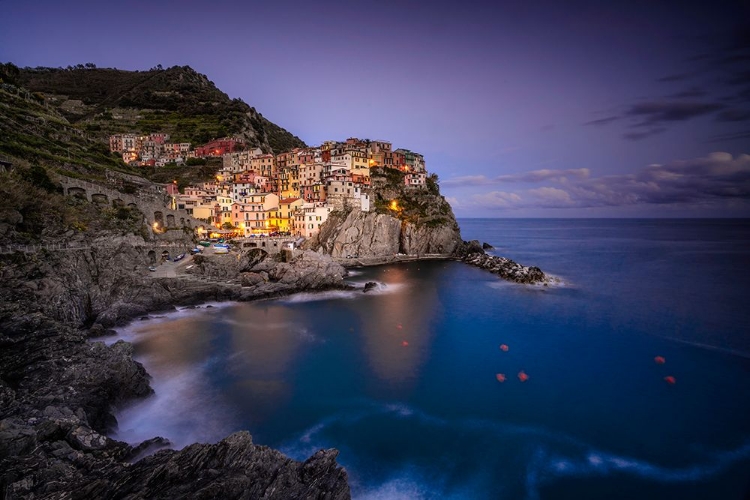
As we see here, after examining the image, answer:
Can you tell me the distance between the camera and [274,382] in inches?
758

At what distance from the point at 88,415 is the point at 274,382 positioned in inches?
325

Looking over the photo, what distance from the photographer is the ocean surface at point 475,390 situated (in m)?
13.2

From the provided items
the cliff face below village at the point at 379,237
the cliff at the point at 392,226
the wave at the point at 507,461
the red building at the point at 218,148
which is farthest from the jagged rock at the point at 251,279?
the red building at the point at 218,148

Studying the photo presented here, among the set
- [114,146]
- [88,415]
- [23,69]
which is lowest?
[88,415]

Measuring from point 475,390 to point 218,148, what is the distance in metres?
78.6

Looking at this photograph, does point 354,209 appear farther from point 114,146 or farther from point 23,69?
point 23,69

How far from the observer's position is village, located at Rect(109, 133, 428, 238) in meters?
52.3

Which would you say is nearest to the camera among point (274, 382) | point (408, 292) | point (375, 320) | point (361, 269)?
point (274, 382)

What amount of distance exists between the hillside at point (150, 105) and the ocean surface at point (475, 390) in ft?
238

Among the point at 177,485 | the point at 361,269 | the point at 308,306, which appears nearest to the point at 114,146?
the point at 361,269

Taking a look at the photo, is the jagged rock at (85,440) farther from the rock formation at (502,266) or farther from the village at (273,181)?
the rock formation at (502,266)

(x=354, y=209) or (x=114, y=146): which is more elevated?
→ (x=114, y=146)

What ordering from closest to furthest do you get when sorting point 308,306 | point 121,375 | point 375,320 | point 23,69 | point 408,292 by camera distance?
point 121,375 < point 375,320 < point 308,306 < point 408,292 < point 23,69

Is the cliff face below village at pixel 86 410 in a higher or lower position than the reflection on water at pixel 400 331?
higher
